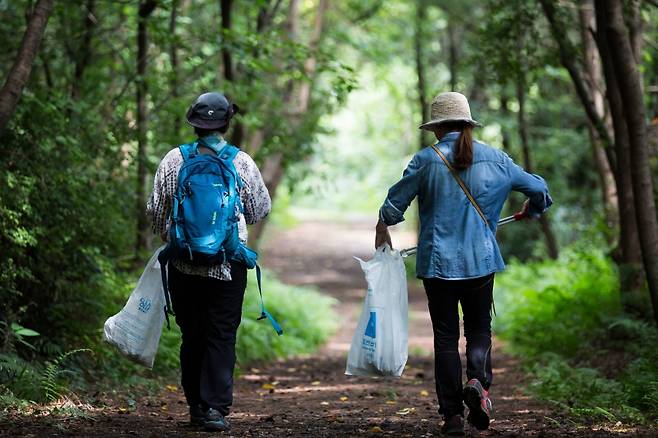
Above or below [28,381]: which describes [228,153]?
above

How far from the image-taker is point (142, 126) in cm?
1100

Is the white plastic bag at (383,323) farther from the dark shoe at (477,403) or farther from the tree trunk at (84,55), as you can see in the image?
the tree trunk at (84,55)

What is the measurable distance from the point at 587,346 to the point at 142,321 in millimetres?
5869

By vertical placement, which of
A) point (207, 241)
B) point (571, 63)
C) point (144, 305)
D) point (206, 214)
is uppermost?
point (571, 63)

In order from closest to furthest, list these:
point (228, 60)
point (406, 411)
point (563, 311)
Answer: point (406, 411)
point (563, 311)
point (228, 60)

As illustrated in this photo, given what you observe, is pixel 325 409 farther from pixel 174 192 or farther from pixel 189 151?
pixel 189 151


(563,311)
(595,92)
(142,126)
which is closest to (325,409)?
(142,126)

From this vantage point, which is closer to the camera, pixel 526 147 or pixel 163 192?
pixel 163 192

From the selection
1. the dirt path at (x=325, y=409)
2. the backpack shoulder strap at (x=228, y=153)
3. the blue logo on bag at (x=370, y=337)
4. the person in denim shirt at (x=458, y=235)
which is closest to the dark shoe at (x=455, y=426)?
the person in denim shirt at (x=458, y=235)

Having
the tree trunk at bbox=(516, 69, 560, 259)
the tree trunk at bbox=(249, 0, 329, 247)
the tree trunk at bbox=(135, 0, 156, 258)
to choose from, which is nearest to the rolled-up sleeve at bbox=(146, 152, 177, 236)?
the tree trunk at bbox=(135, 0, 156, 258)

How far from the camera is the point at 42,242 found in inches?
295

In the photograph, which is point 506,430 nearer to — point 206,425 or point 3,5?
point 206,425

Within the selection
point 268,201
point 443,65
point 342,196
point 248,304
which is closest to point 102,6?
point 248,304

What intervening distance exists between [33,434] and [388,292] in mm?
2358
